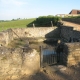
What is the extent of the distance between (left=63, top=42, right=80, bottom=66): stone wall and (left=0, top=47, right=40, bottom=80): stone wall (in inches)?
65.7

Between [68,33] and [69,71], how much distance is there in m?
12.3

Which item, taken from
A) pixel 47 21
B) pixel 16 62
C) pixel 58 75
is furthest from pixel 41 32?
pixel 16 62

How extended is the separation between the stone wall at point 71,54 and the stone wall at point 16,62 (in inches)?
65.7

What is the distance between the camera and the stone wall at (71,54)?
7.82m

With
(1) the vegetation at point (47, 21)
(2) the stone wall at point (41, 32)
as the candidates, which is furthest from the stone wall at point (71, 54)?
(1) the vegetation at point (47, 21)

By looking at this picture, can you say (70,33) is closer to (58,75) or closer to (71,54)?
(71,54)

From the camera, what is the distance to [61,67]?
7.79 m

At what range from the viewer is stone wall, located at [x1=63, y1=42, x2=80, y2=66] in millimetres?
7816

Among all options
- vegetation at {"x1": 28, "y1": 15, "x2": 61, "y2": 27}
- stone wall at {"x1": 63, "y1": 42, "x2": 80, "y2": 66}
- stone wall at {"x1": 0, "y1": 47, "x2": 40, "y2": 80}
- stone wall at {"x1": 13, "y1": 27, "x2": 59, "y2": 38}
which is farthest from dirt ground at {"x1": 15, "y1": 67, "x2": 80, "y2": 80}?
vegetation at {"x1": 28, "y1": 15, "x2": 61, "y2": 27}

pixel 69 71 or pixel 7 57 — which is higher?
pixel 7 57

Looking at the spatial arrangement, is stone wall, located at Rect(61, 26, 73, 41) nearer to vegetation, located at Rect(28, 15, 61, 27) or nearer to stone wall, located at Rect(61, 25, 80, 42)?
stone wall, located at Rect(61, 25, 80, 42)

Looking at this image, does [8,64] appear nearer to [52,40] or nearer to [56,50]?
[56,50]

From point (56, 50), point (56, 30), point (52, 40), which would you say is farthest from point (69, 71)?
point (56, 30)

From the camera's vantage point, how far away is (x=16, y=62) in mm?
6879
